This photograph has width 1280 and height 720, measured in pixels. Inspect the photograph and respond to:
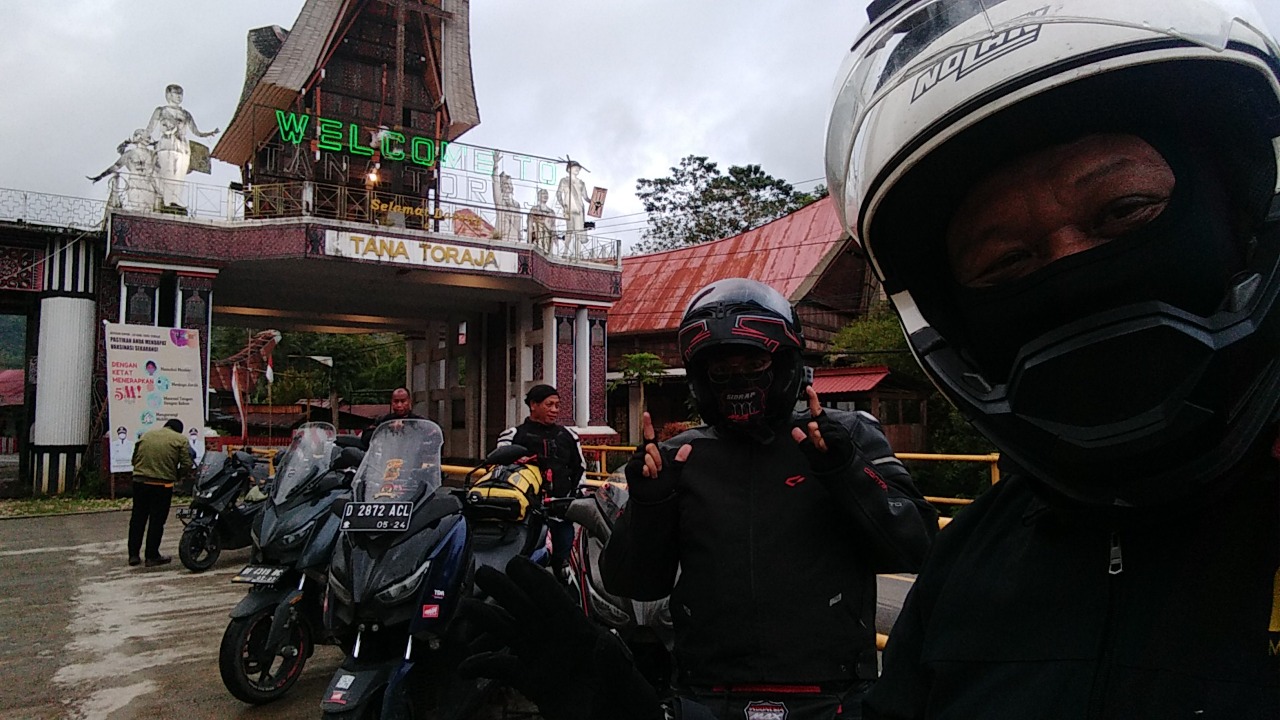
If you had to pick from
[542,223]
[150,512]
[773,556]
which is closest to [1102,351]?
[773,556]

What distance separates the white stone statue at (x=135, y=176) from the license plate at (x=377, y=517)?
1468 centimetres

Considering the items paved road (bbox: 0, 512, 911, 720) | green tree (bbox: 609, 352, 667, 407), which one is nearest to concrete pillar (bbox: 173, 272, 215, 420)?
paved road (bbox: 0, 512, 911, 720)

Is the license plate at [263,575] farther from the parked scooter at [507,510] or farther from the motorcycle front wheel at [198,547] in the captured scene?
the motorcycle front wheel at [198,547]

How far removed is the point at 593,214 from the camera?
19812 millimetres

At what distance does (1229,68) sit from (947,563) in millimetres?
667

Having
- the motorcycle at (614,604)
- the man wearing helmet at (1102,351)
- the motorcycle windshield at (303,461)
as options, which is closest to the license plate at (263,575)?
the motorcycle windshield at (303,461)

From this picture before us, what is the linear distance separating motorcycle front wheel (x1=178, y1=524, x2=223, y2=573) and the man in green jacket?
0.48 m

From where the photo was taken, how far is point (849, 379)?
49.3ft

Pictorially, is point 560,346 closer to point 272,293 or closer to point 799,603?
point 272,293

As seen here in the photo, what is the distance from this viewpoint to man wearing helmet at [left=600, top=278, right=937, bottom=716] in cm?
171

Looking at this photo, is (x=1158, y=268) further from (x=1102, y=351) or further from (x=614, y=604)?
(x=614, y=604)

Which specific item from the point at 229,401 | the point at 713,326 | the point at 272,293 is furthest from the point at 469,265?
the point at 229,401

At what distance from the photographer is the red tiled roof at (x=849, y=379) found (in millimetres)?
14539

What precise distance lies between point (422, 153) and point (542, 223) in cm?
369
